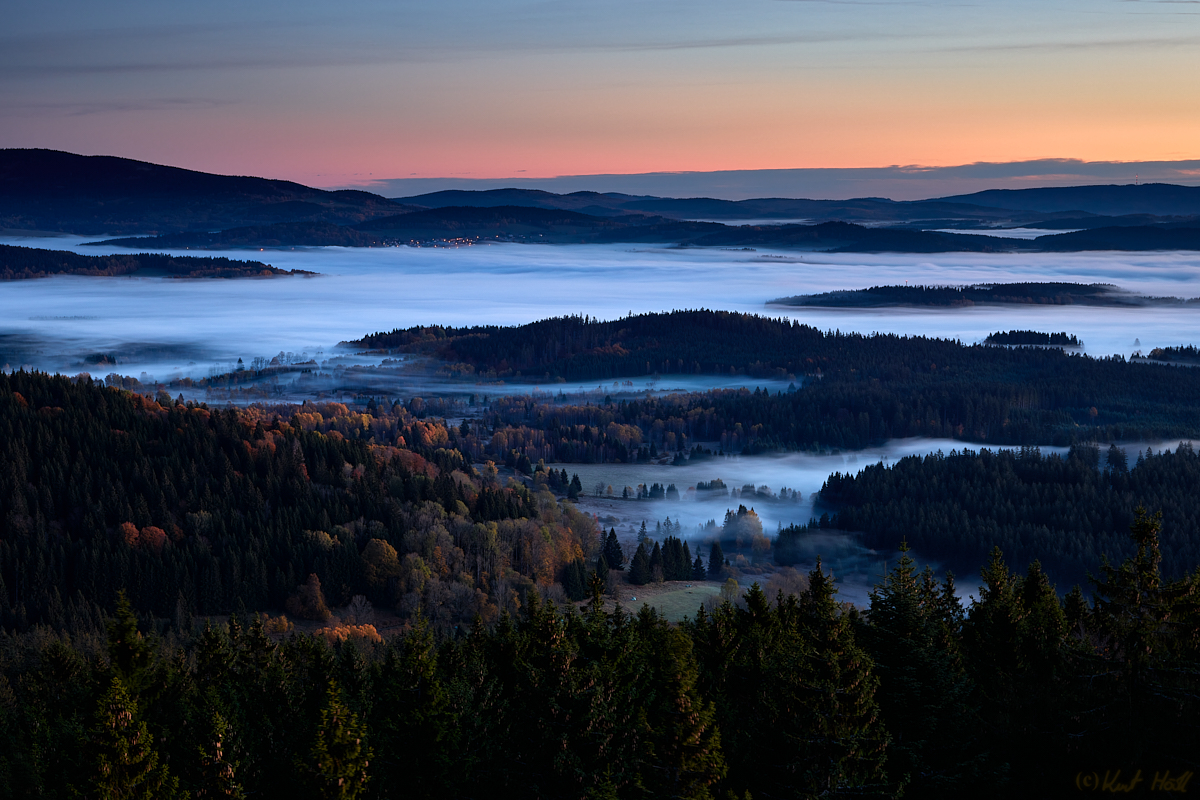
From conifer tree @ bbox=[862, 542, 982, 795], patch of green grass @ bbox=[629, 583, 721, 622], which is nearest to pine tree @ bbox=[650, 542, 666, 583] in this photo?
patch of green grass @ bbox=[629, 583, 721, 622]

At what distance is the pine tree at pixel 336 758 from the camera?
36.4 m

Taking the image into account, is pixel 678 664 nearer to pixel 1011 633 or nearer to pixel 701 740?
pixel 701 740

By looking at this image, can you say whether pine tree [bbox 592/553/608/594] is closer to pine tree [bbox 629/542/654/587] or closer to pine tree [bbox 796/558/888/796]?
pine tree [bbox 629/542/654/587]

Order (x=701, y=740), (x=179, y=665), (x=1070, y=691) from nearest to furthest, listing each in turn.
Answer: (x=701, y=740) < (x=1070, y=691) < (x=179, y=665)

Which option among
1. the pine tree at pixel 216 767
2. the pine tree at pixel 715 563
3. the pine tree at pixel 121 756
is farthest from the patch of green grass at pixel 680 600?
the pine tree at pixel 121 756

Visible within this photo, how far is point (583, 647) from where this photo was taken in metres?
44.5

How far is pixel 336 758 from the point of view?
36656 millimetres

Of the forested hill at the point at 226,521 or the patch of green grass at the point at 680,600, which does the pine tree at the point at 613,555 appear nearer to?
the forested hill at the point at 226,521

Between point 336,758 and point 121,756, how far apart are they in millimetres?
6825

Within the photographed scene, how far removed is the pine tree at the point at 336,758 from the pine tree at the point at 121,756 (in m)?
5.30

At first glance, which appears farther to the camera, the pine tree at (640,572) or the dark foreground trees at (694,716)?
the pine tree at (640,572)

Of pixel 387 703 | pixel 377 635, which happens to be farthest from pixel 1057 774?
pixel 377 635

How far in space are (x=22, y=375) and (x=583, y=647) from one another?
158m

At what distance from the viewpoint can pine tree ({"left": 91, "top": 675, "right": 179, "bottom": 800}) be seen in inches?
1416
